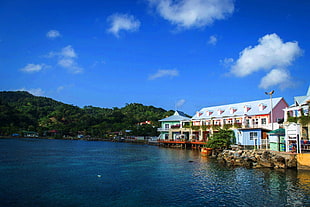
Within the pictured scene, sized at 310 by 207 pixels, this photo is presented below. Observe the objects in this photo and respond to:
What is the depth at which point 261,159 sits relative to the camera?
2344cm

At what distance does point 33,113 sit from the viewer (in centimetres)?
12356

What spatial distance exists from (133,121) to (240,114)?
68557 millimetres

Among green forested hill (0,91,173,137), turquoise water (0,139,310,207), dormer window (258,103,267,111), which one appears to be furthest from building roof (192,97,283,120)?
green forested hill (0,91,173,137)

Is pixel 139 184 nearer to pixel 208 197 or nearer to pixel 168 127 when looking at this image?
pixel 208 197

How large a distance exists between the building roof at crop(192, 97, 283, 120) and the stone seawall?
51.5 feet

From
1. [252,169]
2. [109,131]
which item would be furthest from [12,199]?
[109,131]

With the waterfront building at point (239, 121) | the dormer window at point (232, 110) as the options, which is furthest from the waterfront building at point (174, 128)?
the dormer window at point (232, 110)

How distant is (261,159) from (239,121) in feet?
63.9

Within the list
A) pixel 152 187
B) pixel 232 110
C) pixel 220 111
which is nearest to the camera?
pixel 152 187

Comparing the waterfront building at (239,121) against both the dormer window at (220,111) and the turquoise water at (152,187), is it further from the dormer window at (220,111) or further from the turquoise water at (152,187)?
the turquoise water at (152,187)

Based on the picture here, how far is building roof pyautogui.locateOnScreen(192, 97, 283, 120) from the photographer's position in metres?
40.0

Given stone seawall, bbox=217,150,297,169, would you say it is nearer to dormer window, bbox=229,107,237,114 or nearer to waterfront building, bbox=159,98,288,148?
waterfront building, bbox=159,98,288,148

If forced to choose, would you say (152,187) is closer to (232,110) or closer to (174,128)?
(232,110)

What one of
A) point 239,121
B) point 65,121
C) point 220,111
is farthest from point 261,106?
point 65,121
